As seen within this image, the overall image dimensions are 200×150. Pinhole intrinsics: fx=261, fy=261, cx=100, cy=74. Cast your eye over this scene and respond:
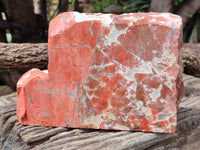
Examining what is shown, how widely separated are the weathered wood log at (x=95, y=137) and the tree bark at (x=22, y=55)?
648 millimetres

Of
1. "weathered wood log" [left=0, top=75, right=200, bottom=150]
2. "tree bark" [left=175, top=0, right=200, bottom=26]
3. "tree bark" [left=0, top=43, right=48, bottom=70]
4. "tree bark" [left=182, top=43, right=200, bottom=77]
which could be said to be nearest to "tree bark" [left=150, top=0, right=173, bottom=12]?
"tree bark" [left=175, top=0, right=200, bottom=26]

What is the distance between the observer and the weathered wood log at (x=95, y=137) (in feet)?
4.81

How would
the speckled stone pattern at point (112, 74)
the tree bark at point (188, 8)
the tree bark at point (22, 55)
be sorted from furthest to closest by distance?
the tree bark at point (188, 8) → the tree bark at point (22, 55) → the speckled stone pattern at point (112, 74)

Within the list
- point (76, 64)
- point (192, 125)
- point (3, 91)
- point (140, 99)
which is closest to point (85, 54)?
point (76, 64)

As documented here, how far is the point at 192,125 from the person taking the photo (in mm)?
1681

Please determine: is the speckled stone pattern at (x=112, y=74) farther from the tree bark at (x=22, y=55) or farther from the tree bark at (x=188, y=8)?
the tree bark at (x=188, y=8)

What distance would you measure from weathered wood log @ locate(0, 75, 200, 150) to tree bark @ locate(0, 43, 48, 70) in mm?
648

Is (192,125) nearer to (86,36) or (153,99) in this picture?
(153,99)

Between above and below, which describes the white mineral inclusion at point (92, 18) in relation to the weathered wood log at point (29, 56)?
above

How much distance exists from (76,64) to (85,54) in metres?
0.08

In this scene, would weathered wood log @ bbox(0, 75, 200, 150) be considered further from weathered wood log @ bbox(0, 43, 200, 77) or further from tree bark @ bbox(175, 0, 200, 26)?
tree bark @ bbox(175, 0, 200, 26)

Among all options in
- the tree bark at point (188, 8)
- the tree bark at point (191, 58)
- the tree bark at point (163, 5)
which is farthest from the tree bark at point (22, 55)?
the tree bark at point (188, 8)

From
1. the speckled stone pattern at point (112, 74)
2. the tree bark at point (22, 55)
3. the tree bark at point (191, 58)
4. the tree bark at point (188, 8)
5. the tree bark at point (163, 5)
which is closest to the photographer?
the speckled stone pattern at point (112, 74)

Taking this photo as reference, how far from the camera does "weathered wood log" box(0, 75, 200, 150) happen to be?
1.47 metres
